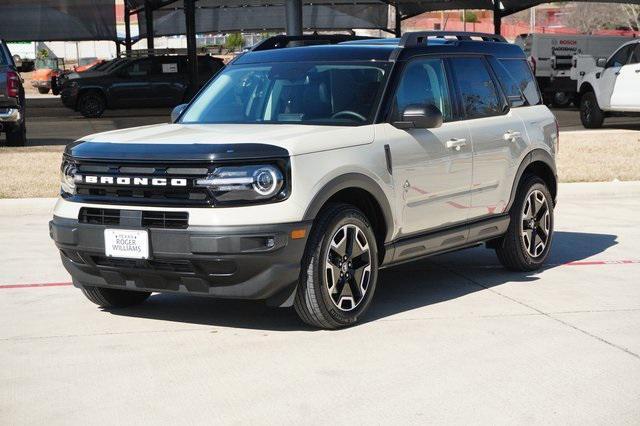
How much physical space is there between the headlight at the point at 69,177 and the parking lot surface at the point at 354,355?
0.84m

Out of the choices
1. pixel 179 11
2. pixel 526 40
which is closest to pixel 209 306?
pixel 526 40

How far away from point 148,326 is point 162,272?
66 centimetres

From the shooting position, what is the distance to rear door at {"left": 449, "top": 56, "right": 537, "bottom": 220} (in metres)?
8.03

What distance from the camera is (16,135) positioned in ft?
65.3

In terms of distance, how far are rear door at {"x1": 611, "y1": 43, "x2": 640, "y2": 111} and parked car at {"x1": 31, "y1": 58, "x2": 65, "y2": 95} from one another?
31327 mm

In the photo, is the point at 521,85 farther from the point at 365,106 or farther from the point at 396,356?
the point at 396,356

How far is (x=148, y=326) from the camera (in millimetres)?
7059

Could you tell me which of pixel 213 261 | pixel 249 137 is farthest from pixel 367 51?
pixel 213 261

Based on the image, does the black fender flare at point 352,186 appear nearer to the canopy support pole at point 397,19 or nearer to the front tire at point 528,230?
the front tire at point 528,230

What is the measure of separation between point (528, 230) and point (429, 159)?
1.62m

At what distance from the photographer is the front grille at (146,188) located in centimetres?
639

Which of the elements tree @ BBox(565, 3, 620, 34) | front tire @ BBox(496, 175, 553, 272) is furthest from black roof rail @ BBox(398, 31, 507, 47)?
tree @ BBox(565, 3, 620, 34)

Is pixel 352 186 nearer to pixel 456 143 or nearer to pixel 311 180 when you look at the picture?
pixel 311 180

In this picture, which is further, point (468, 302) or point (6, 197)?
point (6, 197)
